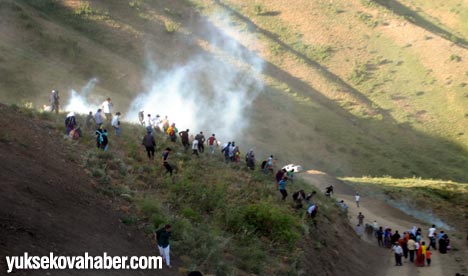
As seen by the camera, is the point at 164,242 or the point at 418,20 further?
the point at 418,20

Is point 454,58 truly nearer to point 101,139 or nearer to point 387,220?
point 387,220

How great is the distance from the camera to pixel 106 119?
1103 inches

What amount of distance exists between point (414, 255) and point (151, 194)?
48.3 feet

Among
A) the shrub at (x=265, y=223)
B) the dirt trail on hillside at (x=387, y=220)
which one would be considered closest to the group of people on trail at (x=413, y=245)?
the dirt trail on hillside at (x=387, y=220)

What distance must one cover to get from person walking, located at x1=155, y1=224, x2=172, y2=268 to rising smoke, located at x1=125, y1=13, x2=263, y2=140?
30.2m

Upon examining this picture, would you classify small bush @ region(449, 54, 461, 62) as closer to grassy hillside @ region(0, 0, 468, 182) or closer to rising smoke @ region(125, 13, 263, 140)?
grassy hillside @ region(0, 0, 468, 182)

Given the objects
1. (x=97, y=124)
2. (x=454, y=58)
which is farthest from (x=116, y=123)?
(x=454, y=58)

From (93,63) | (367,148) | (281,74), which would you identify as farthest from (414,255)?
(281,74)

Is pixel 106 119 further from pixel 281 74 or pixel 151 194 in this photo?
pixel 281 74

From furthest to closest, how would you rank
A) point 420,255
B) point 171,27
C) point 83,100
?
1. point 171,27
2. point 83,100
3. point 420,255

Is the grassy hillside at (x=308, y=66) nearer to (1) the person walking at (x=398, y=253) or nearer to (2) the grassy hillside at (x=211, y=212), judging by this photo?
(2) the grassy hillside at (x=211, y=212)

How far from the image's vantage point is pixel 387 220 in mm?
36250

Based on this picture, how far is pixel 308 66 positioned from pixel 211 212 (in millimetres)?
50848

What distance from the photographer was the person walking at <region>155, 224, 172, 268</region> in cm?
1423
